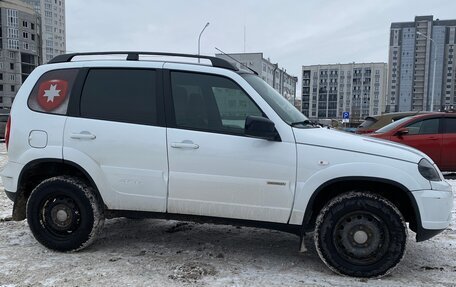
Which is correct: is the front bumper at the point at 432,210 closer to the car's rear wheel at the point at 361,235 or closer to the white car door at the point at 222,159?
the car's rear wheel at the point at 361,235

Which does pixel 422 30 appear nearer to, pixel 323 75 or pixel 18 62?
pixel 323 75

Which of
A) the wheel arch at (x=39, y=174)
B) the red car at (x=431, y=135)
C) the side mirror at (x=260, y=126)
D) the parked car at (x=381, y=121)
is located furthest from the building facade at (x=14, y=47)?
the side mirror at (x=260, y=126)

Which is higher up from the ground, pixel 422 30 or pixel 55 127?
pixel 422 30

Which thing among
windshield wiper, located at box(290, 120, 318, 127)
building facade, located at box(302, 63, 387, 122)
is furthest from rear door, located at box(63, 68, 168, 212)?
building facade, located at box(302, 63, 387, 122)

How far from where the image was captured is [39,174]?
4660 mm

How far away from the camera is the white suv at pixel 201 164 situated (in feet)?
12.7

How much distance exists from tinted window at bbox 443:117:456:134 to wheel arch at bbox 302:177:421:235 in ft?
20.5

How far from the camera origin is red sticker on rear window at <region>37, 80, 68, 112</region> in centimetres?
450

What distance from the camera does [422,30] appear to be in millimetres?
59594

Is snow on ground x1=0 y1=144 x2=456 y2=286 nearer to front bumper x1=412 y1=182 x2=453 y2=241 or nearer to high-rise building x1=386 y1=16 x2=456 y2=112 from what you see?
front bumper x1=412 y1=182 x2=453 y2=241

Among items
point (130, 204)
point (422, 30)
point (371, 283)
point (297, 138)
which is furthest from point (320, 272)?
point (422, 30)

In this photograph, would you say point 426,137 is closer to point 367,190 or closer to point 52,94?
point 367,190

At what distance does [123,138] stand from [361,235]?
2.39 meters

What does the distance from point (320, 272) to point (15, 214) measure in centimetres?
321
